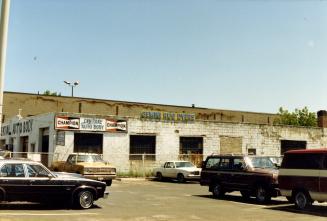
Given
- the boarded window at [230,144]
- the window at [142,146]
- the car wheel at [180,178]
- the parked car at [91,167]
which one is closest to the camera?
the parked car at [91,167]

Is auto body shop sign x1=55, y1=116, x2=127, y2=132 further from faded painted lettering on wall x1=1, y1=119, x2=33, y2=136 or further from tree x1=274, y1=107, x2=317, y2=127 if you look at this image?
tree x1=274, y1=107, x2=317, y2=127

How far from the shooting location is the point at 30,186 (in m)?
13.8

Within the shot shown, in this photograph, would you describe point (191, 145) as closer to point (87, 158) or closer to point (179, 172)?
point (179, 172)

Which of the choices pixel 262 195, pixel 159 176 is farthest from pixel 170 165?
pixel 262 195

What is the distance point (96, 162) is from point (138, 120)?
423 inches

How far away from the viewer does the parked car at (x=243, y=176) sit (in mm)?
17913

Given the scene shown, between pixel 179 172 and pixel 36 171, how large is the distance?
16882 mm

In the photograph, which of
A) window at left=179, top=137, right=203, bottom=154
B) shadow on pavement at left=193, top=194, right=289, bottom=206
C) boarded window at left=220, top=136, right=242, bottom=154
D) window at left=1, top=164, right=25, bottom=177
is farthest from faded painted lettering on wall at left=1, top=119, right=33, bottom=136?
window at left=1, top=164, right=25, bottom=177

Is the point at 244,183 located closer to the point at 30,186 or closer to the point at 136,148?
the point at 30,186

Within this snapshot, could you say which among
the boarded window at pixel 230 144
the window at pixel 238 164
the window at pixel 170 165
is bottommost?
the window at pixel 170 165

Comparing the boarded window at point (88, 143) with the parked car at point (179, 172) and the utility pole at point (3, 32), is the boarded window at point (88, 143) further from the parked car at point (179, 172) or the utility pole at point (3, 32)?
the utility pole at point (3, 32)

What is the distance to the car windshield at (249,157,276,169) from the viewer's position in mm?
18922

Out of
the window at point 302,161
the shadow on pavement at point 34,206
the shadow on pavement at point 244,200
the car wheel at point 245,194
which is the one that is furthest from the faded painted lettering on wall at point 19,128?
the window at point 302,161

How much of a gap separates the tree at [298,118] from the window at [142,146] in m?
30.7
